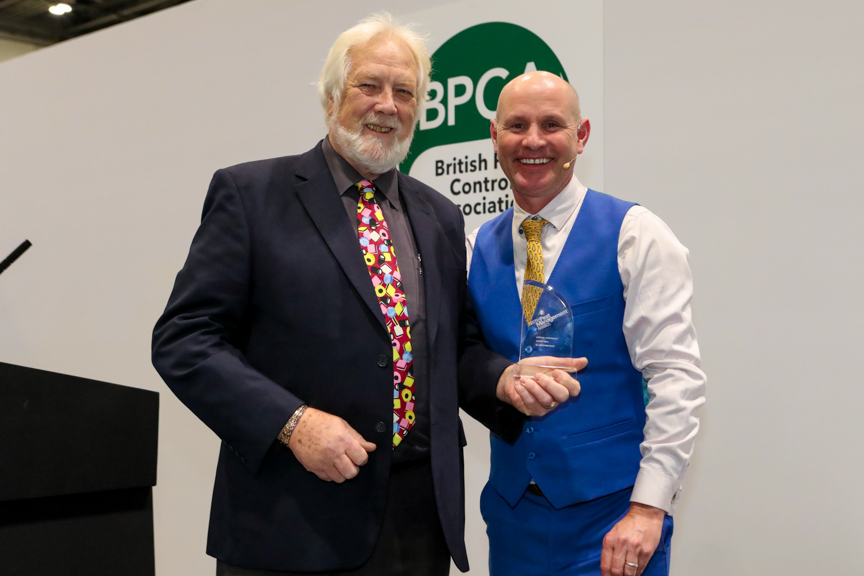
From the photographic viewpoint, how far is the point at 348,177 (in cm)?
185

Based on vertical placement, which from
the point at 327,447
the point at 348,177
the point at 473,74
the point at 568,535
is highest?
the point at 473,74

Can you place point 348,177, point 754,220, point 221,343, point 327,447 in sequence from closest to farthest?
point 327,447 → point 221,343 → point 348,177 → point 754,220

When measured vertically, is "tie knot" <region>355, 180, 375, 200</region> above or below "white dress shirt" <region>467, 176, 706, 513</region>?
above

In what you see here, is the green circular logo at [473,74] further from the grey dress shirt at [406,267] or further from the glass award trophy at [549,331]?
the glass award trophy at [549,331]

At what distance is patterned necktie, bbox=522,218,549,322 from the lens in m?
1.86

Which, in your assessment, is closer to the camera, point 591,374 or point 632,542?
point 632,542

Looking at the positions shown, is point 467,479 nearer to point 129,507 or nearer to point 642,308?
point 129,507

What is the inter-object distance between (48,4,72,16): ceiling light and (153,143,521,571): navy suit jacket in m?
4.93

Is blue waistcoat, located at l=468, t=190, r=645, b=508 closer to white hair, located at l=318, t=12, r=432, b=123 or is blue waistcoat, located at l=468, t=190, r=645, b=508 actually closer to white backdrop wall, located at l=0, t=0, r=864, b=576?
white hair, located at l=318, t=12, r=432, b=123

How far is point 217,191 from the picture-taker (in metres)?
1.71

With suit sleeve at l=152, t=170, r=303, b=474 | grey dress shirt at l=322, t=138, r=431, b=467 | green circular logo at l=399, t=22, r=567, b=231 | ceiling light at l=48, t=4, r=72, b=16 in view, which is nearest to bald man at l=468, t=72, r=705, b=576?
grey dress shirt at l=322, t=138, r=431, b=467

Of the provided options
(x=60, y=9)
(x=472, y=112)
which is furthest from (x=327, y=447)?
(x=60, y=9)

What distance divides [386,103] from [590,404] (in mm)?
852

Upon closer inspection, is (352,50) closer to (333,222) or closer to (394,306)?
(333,222)
